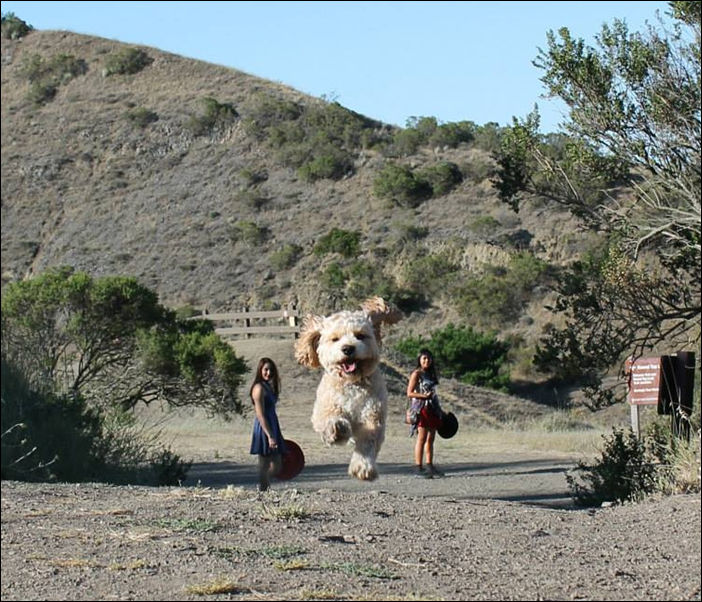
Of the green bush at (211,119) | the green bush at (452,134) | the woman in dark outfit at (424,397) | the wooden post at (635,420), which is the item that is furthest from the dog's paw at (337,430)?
the green bush at (211,119)

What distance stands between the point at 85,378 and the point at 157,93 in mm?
44593

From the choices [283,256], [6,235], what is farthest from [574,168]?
[6,235]

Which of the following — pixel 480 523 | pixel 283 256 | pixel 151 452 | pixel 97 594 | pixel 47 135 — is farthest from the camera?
pixel 47 135

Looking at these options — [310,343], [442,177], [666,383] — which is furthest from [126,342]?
[442,177]

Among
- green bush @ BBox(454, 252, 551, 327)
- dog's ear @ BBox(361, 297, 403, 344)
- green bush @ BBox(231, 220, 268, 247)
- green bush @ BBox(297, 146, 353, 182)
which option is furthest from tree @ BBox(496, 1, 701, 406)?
green bush @ BBox(297, 146, 353, 182)

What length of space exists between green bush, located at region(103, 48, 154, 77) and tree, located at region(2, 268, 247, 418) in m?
42.0

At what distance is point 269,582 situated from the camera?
7.29m

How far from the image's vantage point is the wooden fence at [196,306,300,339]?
3984 centimetres

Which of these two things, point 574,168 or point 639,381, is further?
point 574,168

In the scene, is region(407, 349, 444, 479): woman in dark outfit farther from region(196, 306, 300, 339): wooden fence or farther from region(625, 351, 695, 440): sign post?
region(196, 306, 300, 339): wooden fence

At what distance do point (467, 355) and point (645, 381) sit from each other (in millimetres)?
27181

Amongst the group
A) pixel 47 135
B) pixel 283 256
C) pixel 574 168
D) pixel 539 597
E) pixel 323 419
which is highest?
pixel 47 135

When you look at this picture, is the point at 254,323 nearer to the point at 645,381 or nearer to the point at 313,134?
the point at 313,134

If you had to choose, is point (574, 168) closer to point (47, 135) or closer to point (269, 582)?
point (269, 582)
